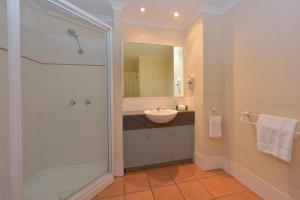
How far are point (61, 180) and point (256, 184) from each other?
225 cm

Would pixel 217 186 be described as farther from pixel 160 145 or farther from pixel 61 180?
pixel 61 180

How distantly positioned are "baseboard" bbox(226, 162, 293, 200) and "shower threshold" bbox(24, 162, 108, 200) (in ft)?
5.59

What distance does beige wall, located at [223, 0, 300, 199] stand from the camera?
1.32 m

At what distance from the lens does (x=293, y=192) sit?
1.33 m

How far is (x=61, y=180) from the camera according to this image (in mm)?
1784

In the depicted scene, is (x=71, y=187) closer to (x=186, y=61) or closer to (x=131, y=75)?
(x=131, y=75)

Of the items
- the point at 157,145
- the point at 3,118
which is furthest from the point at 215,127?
the point at 3,118

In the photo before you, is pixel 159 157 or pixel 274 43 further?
pixel 159 157

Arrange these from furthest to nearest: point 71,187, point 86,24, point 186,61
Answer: point 186,61
point 86,24
point 71,187

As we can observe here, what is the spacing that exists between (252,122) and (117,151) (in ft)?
5.63

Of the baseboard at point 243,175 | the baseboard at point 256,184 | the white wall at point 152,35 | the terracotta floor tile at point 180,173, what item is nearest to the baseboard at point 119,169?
the terracotta floor tile at point 180,173

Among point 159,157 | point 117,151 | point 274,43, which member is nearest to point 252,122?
point 274,43

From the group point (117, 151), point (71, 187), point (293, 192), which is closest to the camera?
point (293, 192)

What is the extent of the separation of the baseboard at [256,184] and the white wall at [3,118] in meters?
2.37
